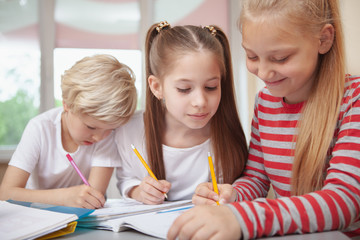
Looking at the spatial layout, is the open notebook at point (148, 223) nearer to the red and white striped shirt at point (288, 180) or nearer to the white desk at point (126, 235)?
the white desk at point (126, 235)

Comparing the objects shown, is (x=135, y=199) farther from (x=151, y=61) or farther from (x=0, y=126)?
(x=0, y=126)

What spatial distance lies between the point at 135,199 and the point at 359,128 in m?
0.68

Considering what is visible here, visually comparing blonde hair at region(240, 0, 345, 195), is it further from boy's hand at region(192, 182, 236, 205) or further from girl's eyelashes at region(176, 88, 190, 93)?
girl's eyelashes at region(176, 88, 190, 93)

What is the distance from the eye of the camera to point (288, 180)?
38.1 inches

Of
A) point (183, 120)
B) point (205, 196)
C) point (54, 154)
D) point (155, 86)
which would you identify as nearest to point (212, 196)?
point (205, 196)

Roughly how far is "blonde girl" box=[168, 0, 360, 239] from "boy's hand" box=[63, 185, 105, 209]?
0.31m

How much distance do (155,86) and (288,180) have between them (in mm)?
506

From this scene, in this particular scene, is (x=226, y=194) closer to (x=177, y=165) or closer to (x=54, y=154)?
(x=177, y=165)

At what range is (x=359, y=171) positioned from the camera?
2.27 feet

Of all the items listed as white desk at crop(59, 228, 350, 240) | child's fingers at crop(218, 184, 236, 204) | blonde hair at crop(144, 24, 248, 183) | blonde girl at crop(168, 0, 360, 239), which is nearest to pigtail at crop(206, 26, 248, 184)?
blonde hair at crop(144, 24, 248, 183)

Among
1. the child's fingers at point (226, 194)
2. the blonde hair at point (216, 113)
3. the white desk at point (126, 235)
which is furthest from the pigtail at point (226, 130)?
the white desk at point (126, 235)

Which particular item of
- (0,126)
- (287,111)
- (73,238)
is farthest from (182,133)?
(0,126)

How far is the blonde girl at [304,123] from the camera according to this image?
606 millimetres

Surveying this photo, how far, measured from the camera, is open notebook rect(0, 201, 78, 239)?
0.64 metres
